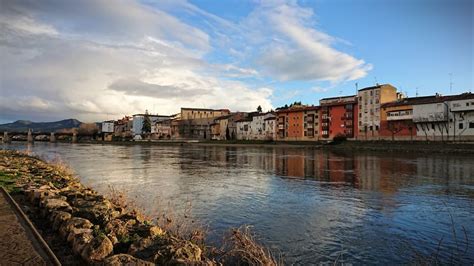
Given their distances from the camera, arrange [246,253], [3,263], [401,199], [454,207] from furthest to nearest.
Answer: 1. [401,199]
2. [454,207]
3. [246,253]
4. [3,263]

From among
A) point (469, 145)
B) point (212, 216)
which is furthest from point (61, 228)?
point (469, 145)

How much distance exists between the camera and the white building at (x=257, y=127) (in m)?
107

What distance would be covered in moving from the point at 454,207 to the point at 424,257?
7.40 metres

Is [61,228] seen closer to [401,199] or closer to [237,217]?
[237,217]

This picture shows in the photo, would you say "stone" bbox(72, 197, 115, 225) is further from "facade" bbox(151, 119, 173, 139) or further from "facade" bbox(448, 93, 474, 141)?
"facade" bbox(151, 119, 173, 139)

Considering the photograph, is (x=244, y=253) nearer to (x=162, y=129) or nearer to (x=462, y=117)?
(x=462, y=117)

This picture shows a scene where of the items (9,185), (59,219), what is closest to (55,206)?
(59,219)

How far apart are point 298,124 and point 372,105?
23660 millimetres

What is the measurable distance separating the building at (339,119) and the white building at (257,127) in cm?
1986

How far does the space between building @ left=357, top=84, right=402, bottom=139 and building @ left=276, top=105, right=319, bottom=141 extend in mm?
13367

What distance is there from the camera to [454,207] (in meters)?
14.6

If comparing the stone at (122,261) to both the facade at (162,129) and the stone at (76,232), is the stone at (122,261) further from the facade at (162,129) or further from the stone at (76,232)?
the facade at (162,129)

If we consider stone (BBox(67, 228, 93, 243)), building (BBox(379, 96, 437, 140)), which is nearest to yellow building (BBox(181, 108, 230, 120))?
building (BBox(379, 96, 437, 140))

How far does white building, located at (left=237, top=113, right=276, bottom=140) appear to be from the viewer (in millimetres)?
106688
